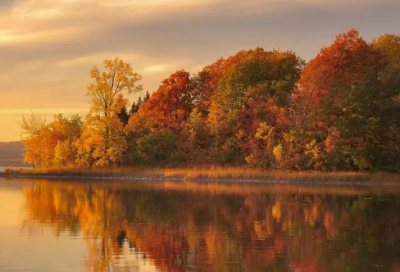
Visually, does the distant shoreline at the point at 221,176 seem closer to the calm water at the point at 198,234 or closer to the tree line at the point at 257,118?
the tree line at the point at 257,118

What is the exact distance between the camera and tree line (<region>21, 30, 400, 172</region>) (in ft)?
194

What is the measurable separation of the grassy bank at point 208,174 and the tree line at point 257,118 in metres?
1.85

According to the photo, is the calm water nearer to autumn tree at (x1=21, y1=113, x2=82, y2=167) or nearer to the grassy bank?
the grassy bank

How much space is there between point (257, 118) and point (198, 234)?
4810 centimetres

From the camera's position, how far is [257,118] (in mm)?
69000

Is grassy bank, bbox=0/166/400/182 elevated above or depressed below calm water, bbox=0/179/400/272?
above

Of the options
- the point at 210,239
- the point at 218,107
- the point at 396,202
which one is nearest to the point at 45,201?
the point at 210,239

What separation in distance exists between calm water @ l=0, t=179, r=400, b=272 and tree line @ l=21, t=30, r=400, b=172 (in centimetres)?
2373

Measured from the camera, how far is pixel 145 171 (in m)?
65.5

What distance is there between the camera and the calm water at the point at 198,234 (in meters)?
16.3

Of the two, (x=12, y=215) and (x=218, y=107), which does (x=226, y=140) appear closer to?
(x=218, y=107)

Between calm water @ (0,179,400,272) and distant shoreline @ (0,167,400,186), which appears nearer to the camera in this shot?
calm water @ (0,179,400,272)

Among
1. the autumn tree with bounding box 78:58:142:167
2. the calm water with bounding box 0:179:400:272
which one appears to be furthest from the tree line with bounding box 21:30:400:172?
the calm water with bounding box 0:179:400:272

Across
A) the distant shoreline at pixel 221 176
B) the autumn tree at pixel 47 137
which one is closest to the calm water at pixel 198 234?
the distant shoreline at pixel 221 176
